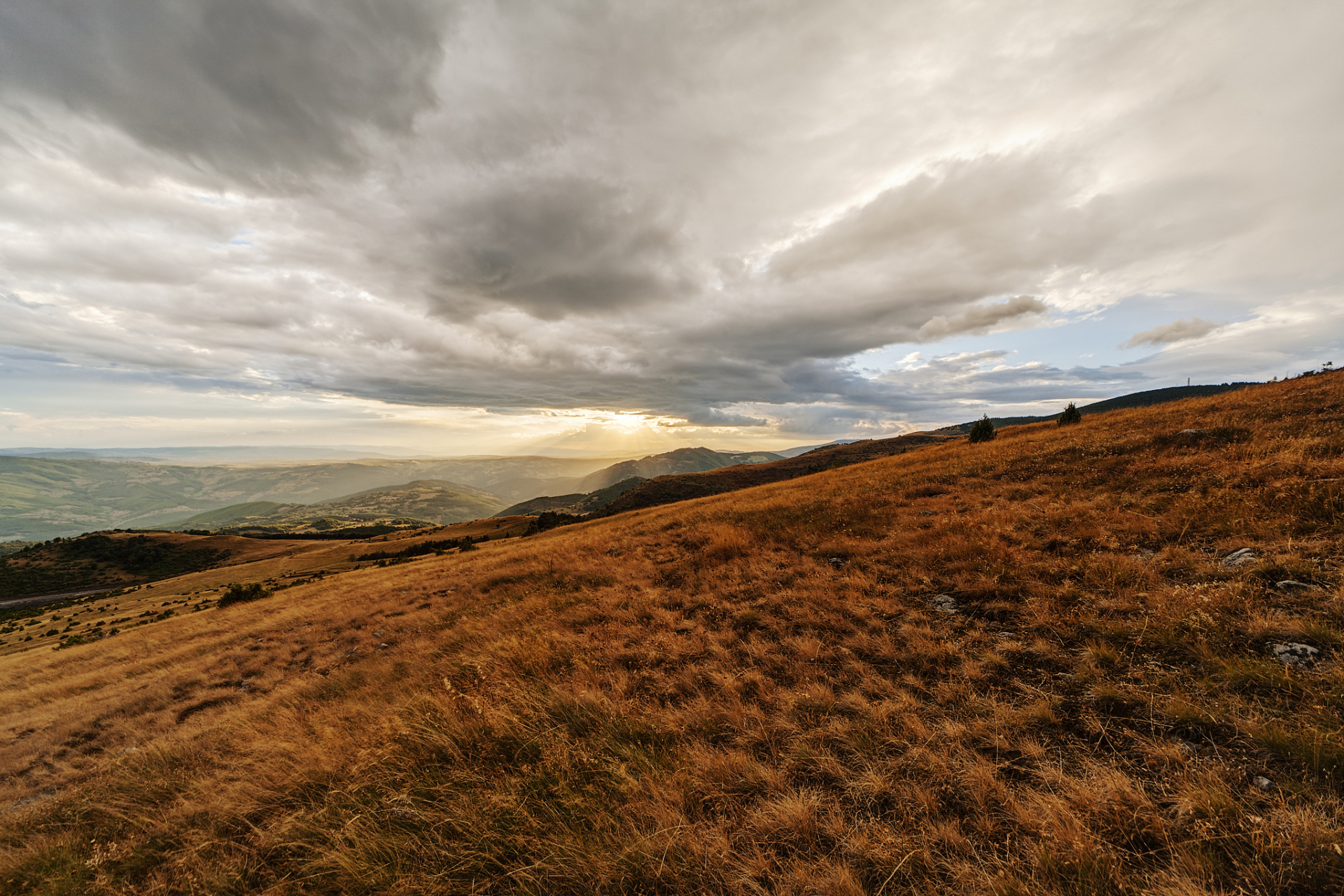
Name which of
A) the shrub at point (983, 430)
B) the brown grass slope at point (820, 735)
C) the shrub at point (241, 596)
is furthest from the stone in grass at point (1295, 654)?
the shrub at point (241, 596)

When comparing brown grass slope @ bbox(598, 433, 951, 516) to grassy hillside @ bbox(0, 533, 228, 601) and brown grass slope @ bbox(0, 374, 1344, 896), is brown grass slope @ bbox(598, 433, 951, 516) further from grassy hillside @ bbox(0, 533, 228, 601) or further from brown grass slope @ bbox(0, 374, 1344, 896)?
grassy hillside @ bbox(0, 533, 228, 601)

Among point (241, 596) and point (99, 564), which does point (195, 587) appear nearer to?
point (241, 596)

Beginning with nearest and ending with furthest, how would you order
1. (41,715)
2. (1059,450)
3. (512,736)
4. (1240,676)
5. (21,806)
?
(1240,676), (512,736), (21,806), (41,715), (1059,450)

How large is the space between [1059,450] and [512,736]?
65.0ft

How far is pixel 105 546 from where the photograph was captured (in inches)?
3927

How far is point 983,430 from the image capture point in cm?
3034

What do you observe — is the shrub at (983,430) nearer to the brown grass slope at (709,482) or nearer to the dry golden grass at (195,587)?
the dry golden grass at (195,587)

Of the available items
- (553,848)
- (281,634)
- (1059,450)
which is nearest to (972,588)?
(553,848)

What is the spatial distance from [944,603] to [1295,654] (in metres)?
3.44

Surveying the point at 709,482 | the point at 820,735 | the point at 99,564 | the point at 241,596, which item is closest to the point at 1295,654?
the point at 820,735

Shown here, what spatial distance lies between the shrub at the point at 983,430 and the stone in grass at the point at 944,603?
2748 cm

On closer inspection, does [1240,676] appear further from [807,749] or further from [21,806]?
[21,806]

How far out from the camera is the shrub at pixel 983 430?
29953 millimetres

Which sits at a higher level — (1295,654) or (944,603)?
(1295,654)
